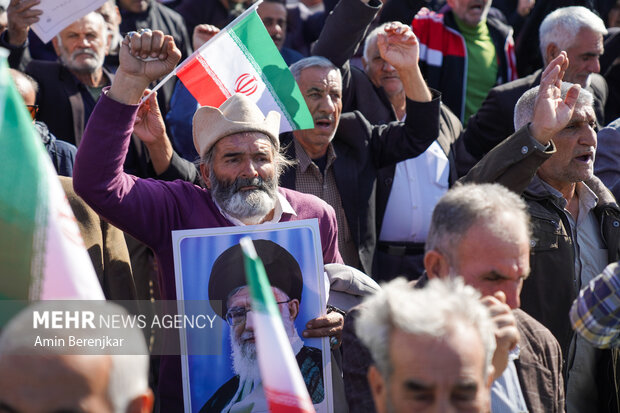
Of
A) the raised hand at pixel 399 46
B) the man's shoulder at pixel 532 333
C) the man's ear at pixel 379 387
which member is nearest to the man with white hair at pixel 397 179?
the raised hand at pixel 399 46

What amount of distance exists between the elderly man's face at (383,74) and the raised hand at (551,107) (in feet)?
7.45

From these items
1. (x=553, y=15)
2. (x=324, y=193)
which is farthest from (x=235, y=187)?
(x=553, y=15)

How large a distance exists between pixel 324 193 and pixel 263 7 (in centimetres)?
289

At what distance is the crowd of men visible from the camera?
8.43ft

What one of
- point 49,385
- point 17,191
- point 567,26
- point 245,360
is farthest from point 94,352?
point 567,26

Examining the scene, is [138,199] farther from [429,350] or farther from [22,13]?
[22,13]

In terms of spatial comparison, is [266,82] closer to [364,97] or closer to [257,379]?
[364,97]

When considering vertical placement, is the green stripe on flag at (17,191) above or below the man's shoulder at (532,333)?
above

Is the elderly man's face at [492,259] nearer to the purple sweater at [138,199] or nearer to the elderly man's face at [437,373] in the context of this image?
the elderly man's face at [437,373]

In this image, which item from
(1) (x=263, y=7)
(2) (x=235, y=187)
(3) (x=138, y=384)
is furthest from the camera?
(1) (x=263, y=7)

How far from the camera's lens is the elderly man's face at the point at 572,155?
15.3ft

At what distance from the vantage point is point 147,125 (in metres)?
4.63

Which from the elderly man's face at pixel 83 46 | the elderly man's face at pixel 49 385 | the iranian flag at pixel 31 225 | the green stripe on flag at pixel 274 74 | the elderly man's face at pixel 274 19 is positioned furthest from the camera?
the elderly man's face at pixel 274 19

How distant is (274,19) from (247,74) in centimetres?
280
